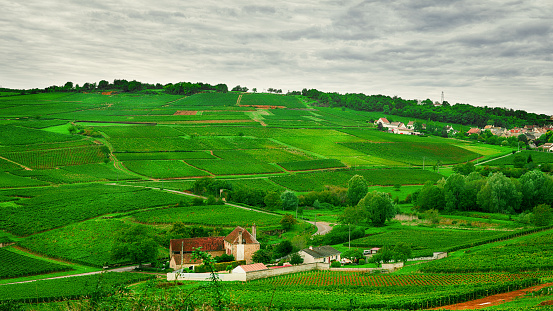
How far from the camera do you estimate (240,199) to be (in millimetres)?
80188

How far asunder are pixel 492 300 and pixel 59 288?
101 ft

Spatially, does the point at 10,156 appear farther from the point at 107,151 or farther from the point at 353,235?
the point at 353,235

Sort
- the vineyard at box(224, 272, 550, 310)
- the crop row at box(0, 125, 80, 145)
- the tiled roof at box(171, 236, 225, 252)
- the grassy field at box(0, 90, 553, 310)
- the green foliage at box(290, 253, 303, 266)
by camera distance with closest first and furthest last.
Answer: the vineyard at box(224, 272, 550, 310) → the grassy field at box(0, 90, 553, 310) → the green foliage at box(290, 253, 303, 266) → the tiled roof at box(171, 236, 225, 252) → the crop row at box(0, 125, 80, 145)

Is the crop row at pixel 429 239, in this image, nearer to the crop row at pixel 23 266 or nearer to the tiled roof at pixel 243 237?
the tiled roof at pixel 243 237

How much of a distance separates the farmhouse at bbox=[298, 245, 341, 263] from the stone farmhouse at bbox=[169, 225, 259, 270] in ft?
17.8

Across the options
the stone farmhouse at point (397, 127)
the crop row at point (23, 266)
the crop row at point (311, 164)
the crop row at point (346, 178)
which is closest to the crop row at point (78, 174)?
the crop row at point (346, 178)

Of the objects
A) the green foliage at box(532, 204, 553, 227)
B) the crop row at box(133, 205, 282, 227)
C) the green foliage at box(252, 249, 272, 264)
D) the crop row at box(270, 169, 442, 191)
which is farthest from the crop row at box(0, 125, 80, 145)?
the green foliage at box(532, 204, 553, 227)

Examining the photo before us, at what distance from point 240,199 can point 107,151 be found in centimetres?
4168

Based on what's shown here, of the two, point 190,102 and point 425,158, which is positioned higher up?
point 190,102

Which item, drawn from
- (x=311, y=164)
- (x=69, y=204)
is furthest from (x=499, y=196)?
(x=69, y=204)

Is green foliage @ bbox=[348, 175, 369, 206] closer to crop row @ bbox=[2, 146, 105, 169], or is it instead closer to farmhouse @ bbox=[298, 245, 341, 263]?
farmhouse @ bbox=[298, 245, 341, 263]

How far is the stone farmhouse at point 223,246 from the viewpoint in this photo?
4972cm

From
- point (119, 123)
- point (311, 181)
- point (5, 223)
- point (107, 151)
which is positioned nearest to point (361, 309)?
point (5, 223)

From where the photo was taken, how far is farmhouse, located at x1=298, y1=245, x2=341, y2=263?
48.3 m
